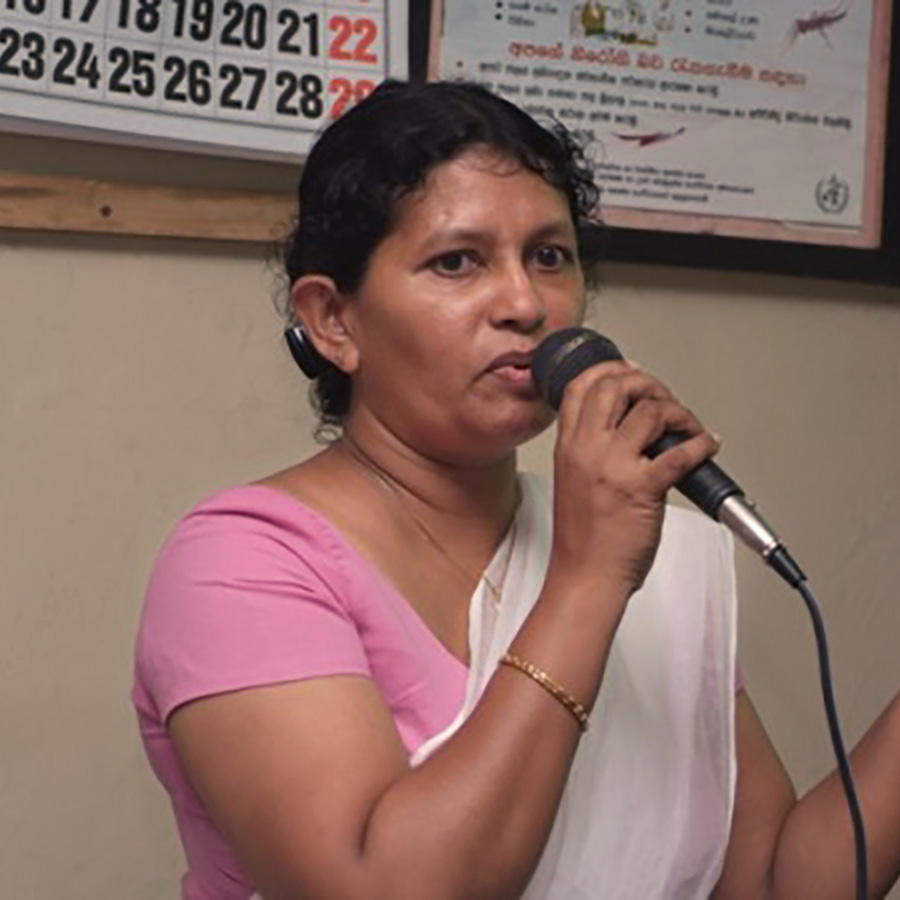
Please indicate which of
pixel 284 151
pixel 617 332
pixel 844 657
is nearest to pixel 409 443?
pixel 284 151

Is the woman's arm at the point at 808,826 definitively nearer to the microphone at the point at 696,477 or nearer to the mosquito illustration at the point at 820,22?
the microphone at the point at 696,477

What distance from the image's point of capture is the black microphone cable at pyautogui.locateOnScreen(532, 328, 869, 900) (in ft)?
3.05

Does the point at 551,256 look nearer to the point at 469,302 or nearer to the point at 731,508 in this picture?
the point at 469,302

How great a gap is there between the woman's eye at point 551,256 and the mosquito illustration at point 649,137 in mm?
566

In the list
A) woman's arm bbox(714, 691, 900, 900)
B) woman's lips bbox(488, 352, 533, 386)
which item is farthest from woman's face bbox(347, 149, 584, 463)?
woman's arm bbox(714, 691, 900, 900)

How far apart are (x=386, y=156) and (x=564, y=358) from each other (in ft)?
0.75

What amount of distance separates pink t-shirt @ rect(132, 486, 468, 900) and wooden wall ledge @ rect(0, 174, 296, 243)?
0.42m

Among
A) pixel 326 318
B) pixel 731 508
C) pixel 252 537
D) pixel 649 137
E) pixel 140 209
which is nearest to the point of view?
pixel 731 508

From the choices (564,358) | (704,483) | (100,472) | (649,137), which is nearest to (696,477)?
(704,483)

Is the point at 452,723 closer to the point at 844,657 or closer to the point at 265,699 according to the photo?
the point at 265,699

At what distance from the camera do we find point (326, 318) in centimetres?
120

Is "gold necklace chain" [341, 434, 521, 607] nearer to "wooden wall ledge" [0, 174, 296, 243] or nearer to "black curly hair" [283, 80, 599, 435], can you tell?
"black curly hair" [283, 80, 599, 435]

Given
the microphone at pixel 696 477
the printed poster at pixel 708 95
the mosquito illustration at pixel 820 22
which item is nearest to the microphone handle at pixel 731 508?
the microphone at pixel 696 477

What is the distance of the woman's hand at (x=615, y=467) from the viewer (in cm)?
96
